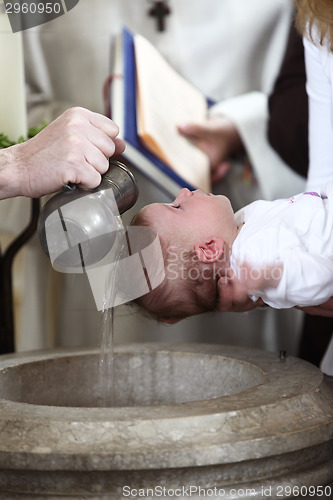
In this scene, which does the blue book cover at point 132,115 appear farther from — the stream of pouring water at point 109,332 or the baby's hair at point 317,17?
the stream of pouring water at point 109,332

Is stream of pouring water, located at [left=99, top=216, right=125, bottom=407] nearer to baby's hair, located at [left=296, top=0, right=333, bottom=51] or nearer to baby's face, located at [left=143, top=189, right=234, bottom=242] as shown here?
baby's face, located at [left=143, top=189, right=234, bottom=242]

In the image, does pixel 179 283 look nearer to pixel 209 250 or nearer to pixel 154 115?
pixel 209 250

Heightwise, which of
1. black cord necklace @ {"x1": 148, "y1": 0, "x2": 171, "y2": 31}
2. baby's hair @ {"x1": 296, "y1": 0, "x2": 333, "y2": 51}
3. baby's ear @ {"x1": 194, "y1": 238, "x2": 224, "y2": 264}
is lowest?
baby's ear @ {"x1": 194, "y1": 238, "x2": 224, "y2": 264}

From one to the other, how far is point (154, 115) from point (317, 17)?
30.3 inches

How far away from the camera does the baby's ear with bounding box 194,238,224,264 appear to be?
1373 mm

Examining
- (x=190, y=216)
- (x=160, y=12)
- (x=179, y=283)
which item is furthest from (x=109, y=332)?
(x=160, y=12)

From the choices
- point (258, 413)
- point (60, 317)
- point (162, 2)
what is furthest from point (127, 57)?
point (258, 413)

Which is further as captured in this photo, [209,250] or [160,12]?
[160,12]

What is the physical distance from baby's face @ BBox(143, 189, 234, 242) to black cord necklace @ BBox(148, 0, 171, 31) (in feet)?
4.19

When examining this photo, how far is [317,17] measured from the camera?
59.0 inches

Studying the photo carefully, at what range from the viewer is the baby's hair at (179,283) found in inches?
54.5

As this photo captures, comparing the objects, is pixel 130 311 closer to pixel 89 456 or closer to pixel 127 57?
pixel 89 456

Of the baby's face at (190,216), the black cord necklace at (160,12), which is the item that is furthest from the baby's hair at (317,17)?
the black cord necklace at (160,12)

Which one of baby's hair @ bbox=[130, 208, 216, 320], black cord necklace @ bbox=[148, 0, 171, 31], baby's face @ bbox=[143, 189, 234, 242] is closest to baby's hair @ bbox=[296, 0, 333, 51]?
baby's face @ bbox=[143, 189, 234, 242]
